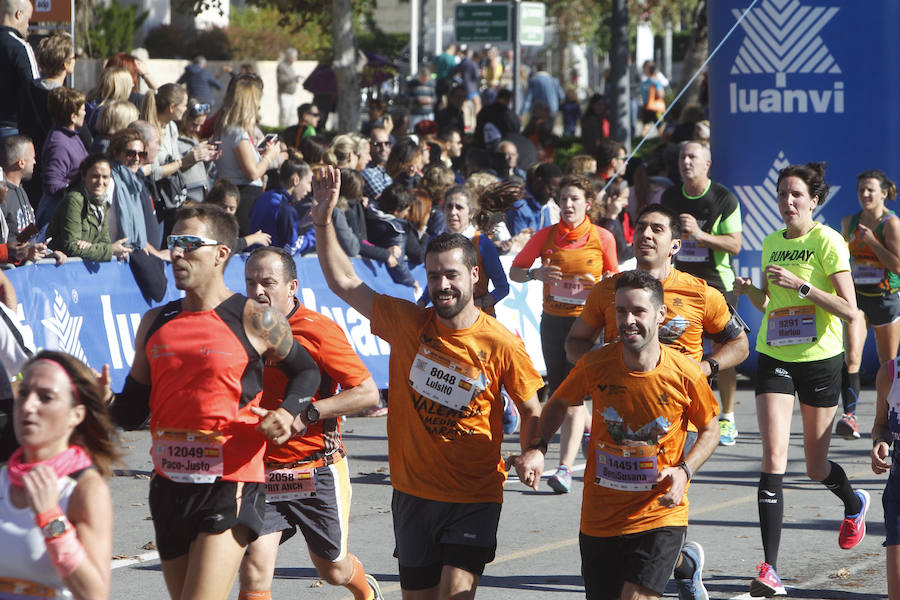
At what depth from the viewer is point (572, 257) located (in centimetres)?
975

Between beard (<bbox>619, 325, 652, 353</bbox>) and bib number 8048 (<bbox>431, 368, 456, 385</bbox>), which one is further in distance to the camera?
bib number 8048 (<bbox>431, 368, 456, 385</bbox>)

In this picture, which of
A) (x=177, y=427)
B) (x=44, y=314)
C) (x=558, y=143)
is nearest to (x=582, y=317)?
(x=177, y=427)

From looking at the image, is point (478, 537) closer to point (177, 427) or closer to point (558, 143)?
point (177, 427)

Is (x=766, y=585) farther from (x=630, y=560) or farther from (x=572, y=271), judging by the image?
(x=572, y=271)

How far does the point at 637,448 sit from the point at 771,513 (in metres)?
1.92

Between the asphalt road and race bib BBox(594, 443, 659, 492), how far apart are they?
63.3 inches

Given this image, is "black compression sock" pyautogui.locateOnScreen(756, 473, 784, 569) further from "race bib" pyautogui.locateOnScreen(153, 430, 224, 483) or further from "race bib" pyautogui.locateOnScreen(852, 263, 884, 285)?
"race bib" pyautogui.locateOnScreen(852, 263, 884, 285)

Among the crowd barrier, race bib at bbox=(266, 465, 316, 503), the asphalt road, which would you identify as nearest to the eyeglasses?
the crowd barrier

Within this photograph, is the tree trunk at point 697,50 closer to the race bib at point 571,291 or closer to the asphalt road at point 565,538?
the asphalt road at point 565,538

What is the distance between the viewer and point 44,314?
1009 centimetres

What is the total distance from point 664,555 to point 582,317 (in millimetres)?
1720

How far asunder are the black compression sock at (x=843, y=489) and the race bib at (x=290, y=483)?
3.00m

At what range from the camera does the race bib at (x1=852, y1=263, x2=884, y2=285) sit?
11367 millimetres

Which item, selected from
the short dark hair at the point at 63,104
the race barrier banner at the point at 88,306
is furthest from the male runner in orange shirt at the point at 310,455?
the short dark hair at the point at 63,104
